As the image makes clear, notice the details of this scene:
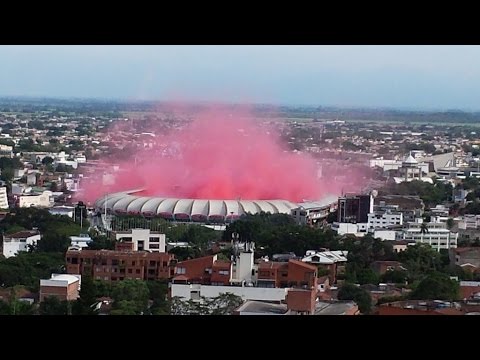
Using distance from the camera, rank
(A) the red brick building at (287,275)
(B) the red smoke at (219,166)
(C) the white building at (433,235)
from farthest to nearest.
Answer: (B) the red smoke at (219,166) < (C) the white building at (433,235) < (A) the red brick building at (287,275)

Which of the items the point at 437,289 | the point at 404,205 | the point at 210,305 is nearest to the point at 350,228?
the point at 404,205

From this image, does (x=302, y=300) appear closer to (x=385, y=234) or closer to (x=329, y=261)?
(x=329, y=261)

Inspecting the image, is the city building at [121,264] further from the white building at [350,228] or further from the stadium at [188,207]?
the stadium at [188,207]

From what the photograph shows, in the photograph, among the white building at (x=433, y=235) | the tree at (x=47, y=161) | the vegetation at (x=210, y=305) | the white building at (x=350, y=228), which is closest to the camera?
the vegetation at (x=210, y=305)

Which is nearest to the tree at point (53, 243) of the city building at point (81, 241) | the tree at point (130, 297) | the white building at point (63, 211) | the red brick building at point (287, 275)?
the city building at point (81, 241)
